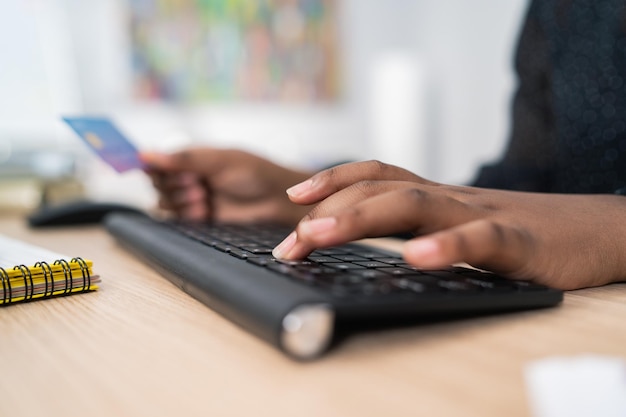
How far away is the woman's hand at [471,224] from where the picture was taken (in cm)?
39

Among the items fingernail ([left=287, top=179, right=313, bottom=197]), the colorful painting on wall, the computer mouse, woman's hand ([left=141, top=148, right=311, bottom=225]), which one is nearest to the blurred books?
the computer mouse

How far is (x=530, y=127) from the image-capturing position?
3.19 feet

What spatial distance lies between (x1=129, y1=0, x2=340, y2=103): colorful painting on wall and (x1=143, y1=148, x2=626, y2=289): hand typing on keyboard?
166 cm

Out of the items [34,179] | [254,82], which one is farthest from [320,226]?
[254,82]

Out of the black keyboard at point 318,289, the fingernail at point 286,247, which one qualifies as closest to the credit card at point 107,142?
the black keyboard at point 318,289

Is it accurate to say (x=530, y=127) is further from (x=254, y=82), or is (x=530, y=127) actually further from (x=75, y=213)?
(x=254, y=82)

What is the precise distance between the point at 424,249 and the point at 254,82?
195 centimetres

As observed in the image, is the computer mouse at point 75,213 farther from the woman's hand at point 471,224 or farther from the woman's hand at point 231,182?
the woman's hand at point 471,224

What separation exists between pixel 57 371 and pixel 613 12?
795 mm

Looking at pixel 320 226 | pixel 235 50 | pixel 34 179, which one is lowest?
pixel 34 179

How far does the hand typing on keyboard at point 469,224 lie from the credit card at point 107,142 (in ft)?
1.34

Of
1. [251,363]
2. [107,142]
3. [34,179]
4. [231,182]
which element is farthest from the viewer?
[34,179]

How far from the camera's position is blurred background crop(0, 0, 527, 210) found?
4.86 feet

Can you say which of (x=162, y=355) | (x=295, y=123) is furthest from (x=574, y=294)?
(x=295, y=123)
